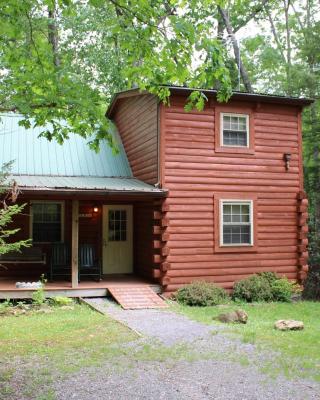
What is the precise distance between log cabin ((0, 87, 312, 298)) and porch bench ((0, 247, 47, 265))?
1.46 feet

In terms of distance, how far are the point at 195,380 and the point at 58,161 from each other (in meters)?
10.1

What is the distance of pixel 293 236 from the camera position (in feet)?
45.6

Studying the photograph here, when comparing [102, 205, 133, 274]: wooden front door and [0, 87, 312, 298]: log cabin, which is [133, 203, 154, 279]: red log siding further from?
[102, 205, 133, 274]: wooden front door

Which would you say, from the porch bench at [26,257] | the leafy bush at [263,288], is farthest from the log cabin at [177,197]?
the porch bench at [26,257]

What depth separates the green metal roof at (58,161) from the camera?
1380 cm

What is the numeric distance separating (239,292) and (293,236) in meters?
2.50

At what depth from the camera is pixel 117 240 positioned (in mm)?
14992

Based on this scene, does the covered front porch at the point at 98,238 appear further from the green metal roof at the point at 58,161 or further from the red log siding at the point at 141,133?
the red log siding at the point at 141,133

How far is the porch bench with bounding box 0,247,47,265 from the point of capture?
42.3 feet

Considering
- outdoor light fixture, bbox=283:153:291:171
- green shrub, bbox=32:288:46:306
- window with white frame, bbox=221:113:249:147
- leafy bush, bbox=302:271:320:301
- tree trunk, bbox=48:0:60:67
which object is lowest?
leafy bush, bbox=302:271:320:301

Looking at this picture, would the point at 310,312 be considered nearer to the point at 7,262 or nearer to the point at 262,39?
the point at 7,262

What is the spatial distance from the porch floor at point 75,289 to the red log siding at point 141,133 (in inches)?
111

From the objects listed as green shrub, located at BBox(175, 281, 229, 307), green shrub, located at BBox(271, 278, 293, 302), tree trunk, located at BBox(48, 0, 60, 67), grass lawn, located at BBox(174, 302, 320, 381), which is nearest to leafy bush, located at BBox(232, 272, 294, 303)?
green shrub, located at BBox(271, 278, 293, 302)

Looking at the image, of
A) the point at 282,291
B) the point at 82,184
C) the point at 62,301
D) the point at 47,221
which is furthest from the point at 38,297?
the point at 282,291
